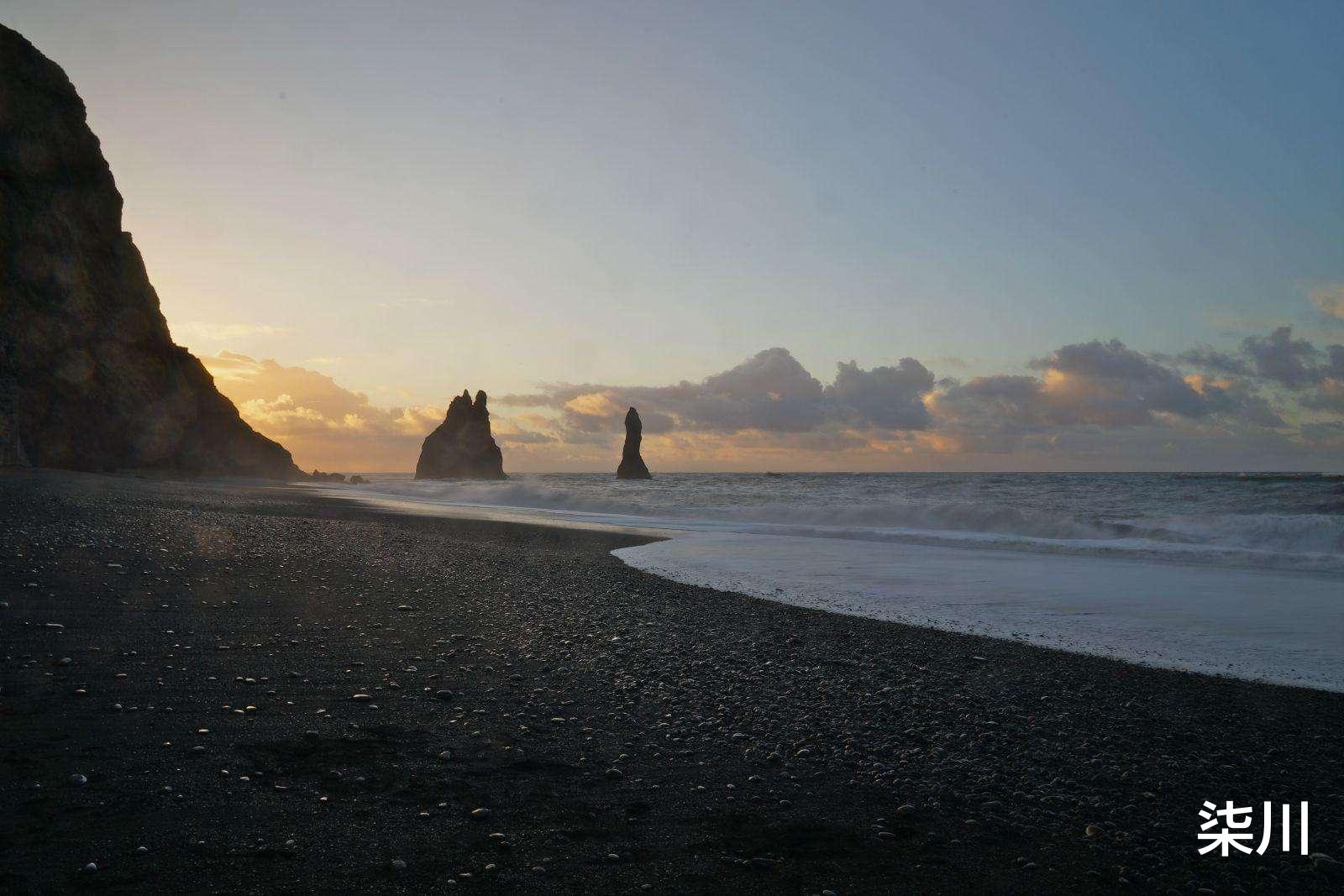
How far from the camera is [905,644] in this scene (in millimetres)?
9000

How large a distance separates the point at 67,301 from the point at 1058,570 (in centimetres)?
5922

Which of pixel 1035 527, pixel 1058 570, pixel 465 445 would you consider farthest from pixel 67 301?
pixel 465 445

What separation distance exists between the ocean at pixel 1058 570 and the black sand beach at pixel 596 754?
66.9 inches

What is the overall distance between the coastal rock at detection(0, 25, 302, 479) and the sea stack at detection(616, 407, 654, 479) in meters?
76.1

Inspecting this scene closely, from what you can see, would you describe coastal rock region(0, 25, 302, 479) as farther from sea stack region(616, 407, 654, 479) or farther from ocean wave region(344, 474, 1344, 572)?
sea stack region(616, 407, 654, 479)

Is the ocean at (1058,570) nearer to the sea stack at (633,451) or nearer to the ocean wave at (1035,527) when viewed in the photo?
the ocean wave at (1035,527)

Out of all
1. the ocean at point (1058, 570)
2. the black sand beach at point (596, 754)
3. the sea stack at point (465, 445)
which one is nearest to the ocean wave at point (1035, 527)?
the ocean at point (1058, 570)

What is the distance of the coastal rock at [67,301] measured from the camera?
44031mm

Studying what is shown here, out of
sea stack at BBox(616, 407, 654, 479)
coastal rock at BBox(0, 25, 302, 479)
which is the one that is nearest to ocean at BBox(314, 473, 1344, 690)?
coastal rock at BBox(0, 25, 302, 479)

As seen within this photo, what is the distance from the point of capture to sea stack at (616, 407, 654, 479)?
5084 inches

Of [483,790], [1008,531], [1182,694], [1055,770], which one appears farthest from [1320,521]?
[483,790]

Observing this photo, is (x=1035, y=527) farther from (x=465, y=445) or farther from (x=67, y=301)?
(x=465, y=445)

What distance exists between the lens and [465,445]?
135625 mm

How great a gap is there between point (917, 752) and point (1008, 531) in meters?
26.5
